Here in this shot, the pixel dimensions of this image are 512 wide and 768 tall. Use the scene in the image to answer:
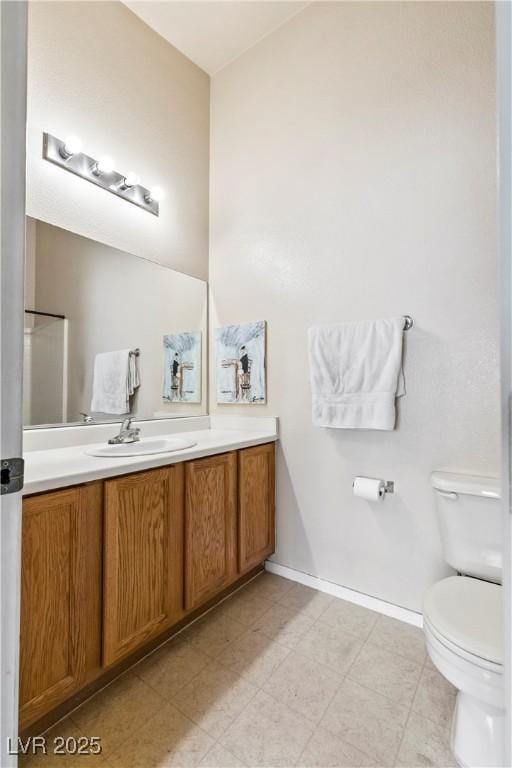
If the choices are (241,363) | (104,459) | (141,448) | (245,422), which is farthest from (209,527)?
(241,363)

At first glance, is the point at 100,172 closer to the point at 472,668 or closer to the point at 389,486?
the point at 389,486

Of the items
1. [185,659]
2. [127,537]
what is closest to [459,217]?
[127,537]

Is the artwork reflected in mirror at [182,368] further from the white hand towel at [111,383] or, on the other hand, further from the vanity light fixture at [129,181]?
the vanity light fixture at [129,181]

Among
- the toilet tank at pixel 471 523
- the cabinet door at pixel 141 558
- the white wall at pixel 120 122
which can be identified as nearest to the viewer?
the cabinet door at pixel 141 558

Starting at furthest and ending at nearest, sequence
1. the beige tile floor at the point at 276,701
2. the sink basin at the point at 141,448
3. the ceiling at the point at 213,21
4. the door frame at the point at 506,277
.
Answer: the ceiling at the point at 213,21 < the sink basin at the point at 141,448 < the beige tile floor at the point at 276,701 < the door frame at the point at 506,277

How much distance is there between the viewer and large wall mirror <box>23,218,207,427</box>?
160 cm

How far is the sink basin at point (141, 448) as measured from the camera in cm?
152

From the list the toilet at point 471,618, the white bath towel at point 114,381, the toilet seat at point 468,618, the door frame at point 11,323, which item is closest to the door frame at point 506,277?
the toilet at point 471,618

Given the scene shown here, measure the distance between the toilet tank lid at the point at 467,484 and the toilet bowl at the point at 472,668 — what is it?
14.2 inches

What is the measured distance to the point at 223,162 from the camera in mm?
2385

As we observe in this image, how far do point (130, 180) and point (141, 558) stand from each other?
1.83 m

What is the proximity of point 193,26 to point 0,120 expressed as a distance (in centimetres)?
214

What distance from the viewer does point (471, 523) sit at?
140 cm

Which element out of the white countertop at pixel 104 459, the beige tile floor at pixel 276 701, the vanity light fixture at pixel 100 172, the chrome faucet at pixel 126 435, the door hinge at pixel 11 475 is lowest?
the beige tile floor at pixel 276 701
